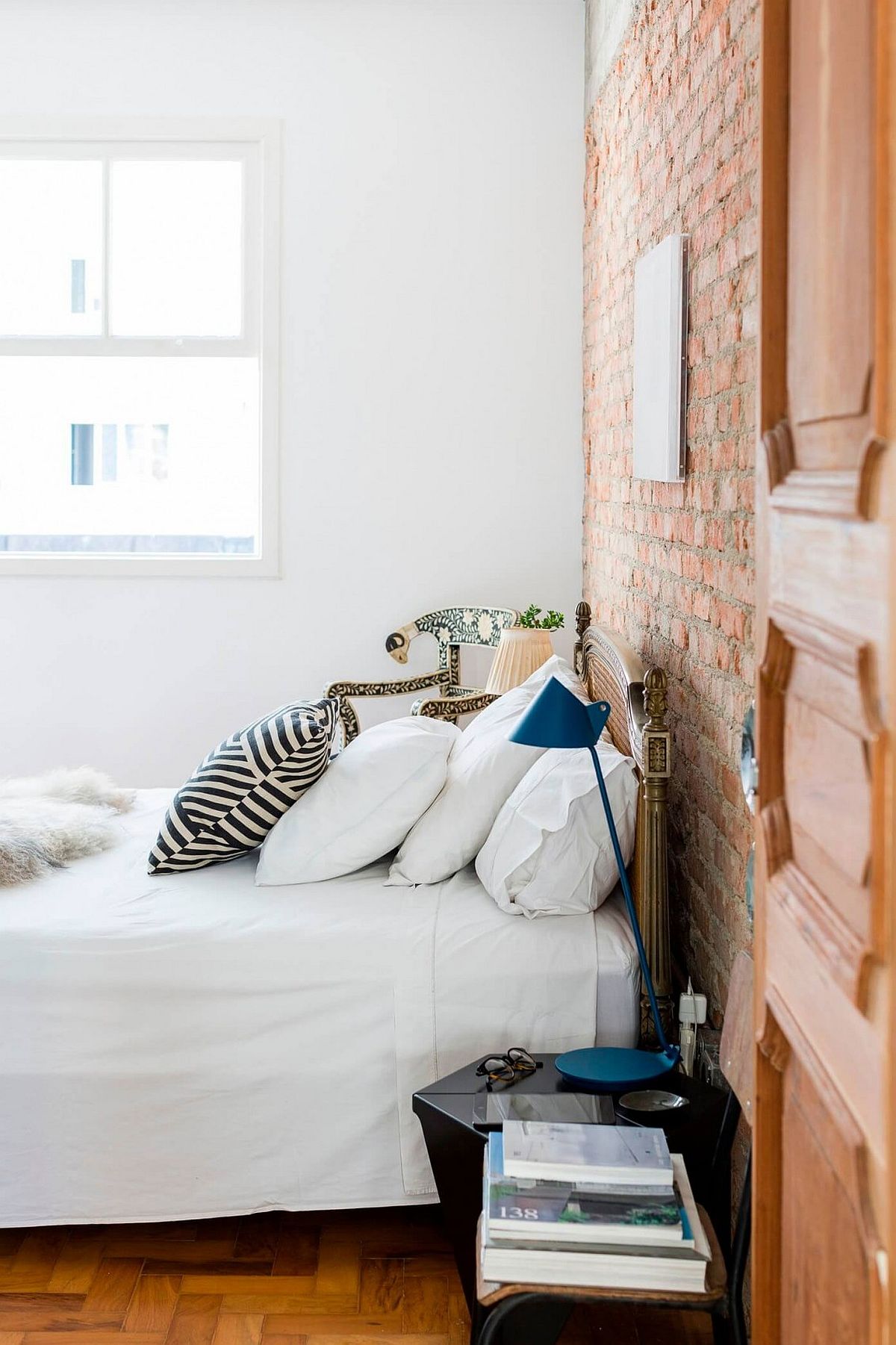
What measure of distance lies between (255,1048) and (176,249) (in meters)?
3.45

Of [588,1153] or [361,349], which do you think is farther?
[361,349]

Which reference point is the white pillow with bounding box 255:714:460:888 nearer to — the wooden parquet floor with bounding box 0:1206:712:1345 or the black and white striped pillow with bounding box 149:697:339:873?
the black and white striped pillow with bounding box 149:697:339:873

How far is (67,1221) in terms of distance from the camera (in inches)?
88.9

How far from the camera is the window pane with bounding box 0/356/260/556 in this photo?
4785mm

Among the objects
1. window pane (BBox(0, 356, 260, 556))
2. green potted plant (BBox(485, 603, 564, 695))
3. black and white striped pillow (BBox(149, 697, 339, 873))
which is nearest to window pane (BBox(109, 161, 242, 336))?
window pane (BBox(0, 356, 260, 556))

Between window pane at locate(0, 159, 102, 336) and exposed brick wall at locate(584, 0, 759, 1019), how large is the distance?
2.32m

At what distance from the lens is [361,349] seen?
4.63 m

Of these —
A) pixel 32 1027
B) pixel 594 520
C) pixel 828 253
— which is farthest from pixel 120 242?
pixel 828 253

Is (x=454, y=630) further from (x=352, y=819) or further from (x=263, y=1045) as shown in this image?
(x=263, y=1045)

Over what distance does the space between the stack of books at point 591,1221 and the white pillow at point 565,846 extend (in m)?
0.76

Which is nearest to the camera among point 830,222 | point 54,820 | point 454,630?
point 830,222

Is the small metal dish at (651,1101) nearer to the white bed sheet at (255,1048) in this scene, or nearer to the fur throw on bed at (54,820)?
the white bed sheet at (255,1048)

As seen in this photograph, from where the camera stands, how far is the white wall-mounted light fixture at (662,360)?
240 centimetres

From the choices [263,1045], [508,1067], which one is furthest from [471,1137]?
[263,1045]
